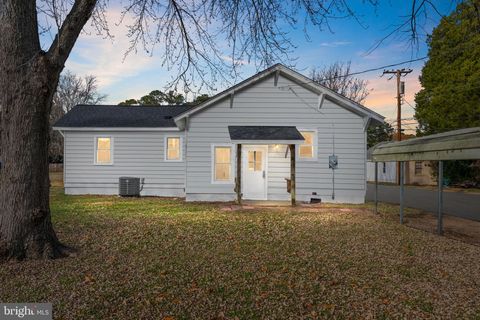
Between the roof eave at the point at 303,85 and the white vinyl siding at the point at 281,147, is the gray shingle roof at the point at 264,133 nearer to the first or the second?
the white vinyl siding at the point at 281,147

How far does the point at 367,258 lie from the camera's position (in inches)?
262

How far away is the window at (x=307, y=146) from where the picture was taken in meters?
15.2

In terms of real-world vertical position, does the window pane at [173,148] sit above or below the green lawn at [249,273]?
above

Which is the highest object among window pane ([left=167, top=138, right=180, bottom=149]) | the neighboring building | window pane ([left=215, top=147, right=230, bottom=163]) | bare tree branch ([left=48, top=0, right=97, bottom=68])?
bare tree branch ([left=48, top=0, right=97, bottom=68])

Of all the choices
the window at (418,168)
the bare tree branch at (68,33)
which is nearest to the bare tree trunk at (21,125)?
the bare tree branch at (68,33)

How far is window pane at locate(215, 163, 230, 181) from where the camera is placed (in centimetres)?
1545

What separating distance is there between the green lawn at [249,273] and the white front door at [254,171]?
5581 millimetres

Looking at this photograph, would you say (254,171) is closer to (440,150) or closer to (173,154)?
(173,154)

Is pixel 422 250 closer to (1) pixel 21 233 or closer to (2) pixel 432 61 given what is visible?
(1) pixel 21 233

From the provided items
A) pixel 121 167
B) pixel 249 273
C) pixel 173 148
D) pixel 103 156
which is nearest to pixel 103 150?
pixel 103 156

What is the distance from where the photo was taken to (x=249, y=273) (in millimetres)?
5629

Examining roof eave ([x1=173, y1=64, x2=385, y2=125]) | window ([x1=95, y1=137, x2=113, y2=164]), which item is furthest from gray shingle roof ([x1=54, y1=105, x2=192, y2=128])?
roof eave ([x1=173, y1=64, x2=385, y2=125])

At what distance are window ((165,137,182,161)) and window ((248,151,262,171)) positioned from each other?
423 centimetres

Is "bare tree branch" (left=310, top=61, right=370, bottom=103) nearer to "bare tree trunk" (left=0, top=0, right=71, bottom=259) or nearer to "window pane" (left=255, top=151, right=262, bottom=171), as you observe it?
"window pane" (left=255, top=151, right=262, bottom=171)
